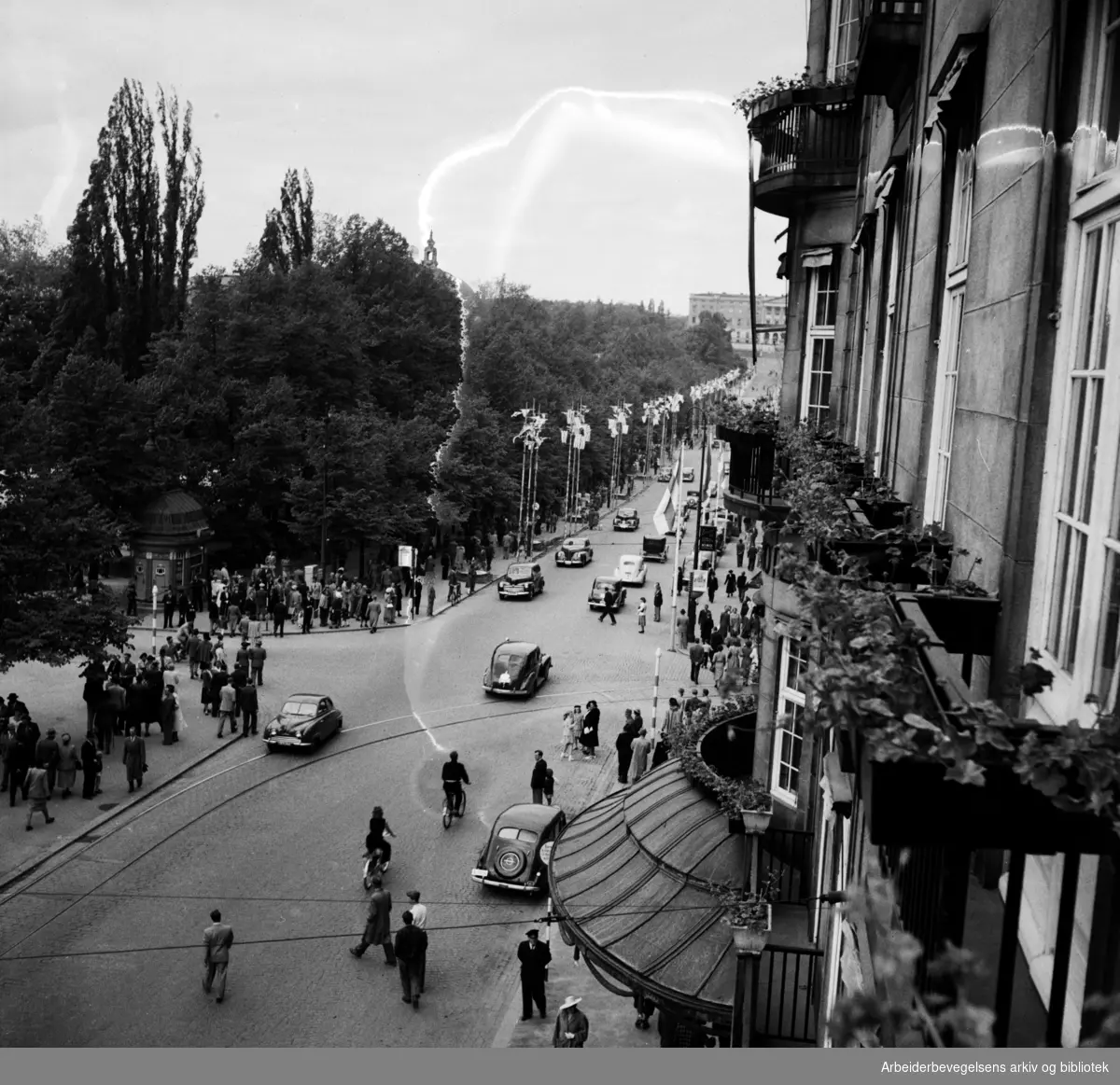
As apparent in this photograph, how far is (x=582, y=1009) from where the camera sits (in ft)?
53.2

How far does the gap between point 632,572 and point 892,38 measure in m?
44.0

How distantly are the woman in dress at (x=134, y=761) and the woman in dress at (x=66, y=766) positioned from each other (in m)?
0.91

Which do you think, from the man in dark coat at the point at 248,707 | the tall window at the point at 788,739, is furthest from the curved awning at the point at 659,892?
the man in dark coat at the point at 248,707

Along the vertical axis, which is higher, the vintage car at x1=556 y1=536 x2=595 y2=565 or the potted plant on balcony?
the potted plant on balcony

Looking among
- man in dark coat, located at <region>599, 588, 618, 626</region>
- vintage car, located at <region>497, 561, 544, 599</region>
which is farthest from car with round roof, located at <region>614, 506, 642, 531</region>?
man in dark coat, located at <region>599, 588, 618, 626</region>

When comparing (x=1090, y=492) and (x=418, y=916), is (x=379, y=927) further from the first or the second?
(x=1090, y=492)

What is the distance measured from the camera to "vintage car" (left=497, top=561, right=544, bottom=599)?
49.7 meters

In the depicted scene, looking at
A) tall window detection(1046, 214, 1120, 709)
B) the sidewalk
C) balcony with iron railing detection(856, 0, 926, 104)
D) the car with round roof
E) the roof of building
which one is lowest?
the car with round roof

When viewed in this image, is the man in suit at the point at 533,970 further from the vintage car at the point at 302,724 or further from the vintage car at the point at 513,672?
the vintage car at the point at 513,672

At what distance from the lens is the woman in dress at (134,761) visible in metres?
23.7

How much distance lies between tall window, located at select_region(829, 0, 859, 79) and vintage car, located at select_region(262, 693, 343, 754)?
1642 cm

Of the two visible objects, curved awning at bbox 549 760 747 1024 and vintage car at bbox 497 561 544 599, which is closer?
curved awning at bbox 549 760 747 1024

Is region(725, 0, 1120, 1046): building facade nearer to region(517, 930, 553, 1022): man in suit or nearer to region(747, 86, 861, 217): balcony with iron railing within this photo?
region(517, 930, 553, 1022): man in suit

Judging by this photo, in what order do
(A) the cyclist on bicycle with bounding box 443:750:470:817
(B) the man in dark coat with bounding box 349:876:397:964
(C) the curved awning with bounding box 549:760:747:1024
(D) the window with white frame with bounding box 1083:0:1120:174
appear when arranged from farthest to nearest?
(A) the cyclist on bicycle with bounding box 443:750:470:817 < (B) the man in dark coat with bounding box 349:876:397:964 < (C) the curved awning with bounding box 549:760:747:1024 < (D) the window with white frame with bounding box 1083:0:1120:174
